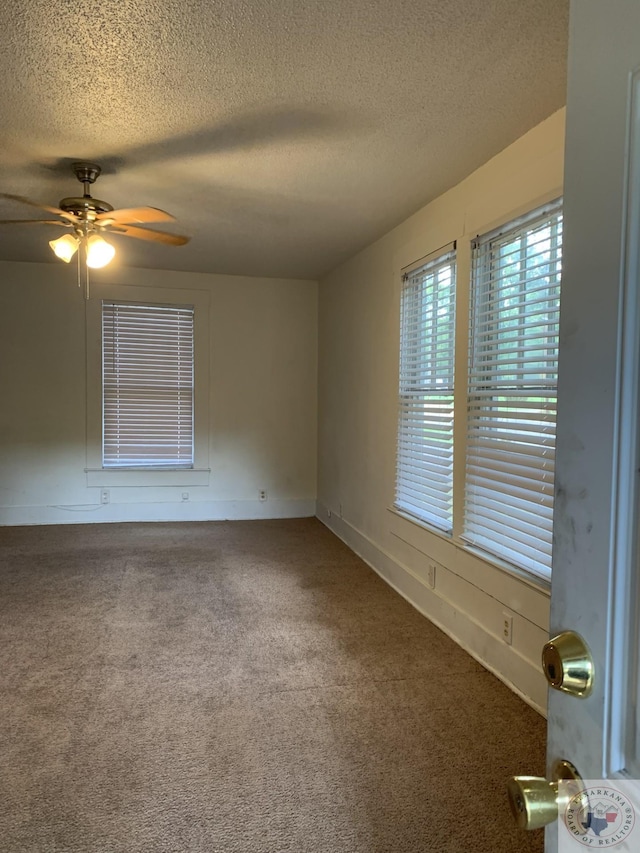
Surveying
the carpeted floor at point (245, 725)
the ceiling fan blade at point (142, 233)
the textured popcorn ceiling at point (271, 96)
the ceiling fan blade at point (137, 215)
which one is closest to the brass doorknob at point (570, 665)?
the carpeted floor at point (245, 725)

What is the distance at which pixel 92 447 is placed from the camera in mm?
5254

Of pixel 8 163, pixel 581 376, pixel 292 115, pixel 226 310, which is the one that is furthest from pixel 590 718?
pixel 226 310

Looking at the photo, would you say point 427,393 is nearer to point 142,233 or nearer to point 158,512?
point 142,233

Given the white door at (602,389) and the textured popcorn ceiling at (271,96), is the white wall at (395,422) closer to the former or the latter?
the textured popcorn ceiling at (271,96)

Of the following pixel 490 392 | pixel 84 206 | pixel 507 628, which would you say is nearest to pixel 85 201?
pixel 84 206

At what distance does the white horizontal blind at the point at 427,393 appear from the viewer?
10.0ft

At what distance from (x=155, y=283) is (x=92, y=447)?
5.63 ft

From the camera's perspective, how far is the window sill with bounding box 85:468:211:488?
208 inches

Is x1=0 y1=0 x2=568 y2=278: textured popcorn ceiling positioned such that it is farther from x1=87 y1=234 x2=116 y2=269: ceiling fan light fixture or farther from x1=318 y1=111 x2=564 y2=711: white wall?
x1=87 y1=234 x2=116 y2=269: ceiling fan light fixture

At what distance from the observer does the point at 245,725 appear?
6.91 ft

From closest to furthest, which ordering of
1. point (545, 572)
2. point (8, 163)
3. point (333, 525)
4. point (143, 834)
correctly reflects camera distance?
1. point (143, 834)
2. point (545, 572)
3. point (8, 163)
4. point (333, 525)

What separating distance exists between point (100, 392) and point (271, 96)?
12.4ft

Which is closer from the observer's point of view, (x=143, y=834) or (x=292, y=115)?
(x=143, y=834)

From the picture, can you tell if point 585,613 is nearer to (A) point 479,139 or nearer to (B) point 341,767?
(B) point 341,767
